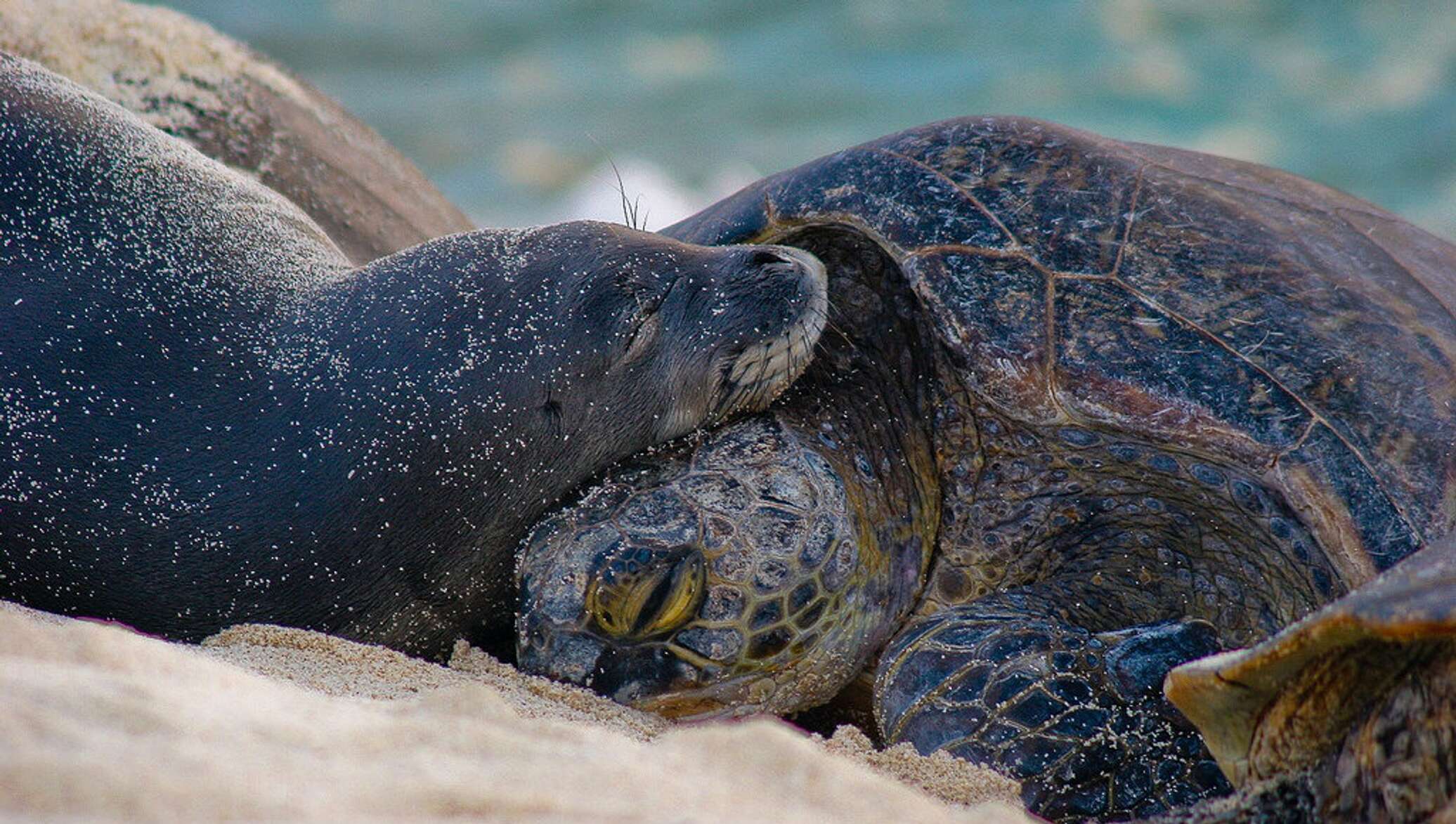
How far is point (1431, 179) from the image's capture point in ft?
25.8

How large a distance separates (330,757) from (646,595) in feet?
3.03

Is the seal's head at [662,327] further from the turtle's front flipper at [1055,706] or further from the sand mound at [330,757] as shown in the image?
the sand mound at [330,757]

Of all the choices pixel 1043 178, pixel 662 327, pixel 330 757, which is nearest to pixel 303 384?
pixel 662 327

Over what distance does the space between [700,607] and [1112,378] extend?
814 millimetres

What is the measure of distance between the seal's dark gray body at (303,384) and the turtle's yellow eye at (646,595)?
0.21 metres

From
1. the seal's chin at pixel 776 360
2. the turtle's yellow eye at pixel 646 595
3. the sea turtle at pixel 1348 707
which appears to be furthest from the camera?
the seal's chin at pixel 776 360

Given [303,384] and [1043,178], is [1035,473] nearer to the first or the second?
[1043,178]

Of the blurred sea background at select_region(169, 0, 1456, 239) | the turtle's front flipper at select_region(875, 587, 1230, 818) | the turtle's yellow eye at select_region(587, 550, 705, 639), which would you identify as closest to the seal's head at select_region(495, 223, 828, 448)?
the turtle's yellow eye at select_region(587, 550, 705, 639)

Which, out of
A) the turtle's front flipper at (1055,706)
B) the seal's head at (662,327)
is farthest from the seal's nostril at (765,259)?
the turtle's front flipper at (1055,706)

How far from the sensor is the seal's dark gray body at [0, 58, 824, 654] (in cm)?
200

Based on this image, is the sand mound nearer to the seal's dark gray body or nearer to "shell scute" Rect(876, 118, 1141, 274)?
the seal's dark gray body

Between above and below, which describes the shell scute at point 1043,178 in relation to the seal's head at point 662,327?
above

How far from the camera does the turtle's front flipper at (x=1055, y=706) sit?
197 centimetres

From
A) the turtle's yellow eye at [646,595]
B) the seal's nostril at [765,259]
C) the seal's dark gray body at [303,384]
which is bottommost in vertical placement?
the turtle's yellow eye at [646,595]
